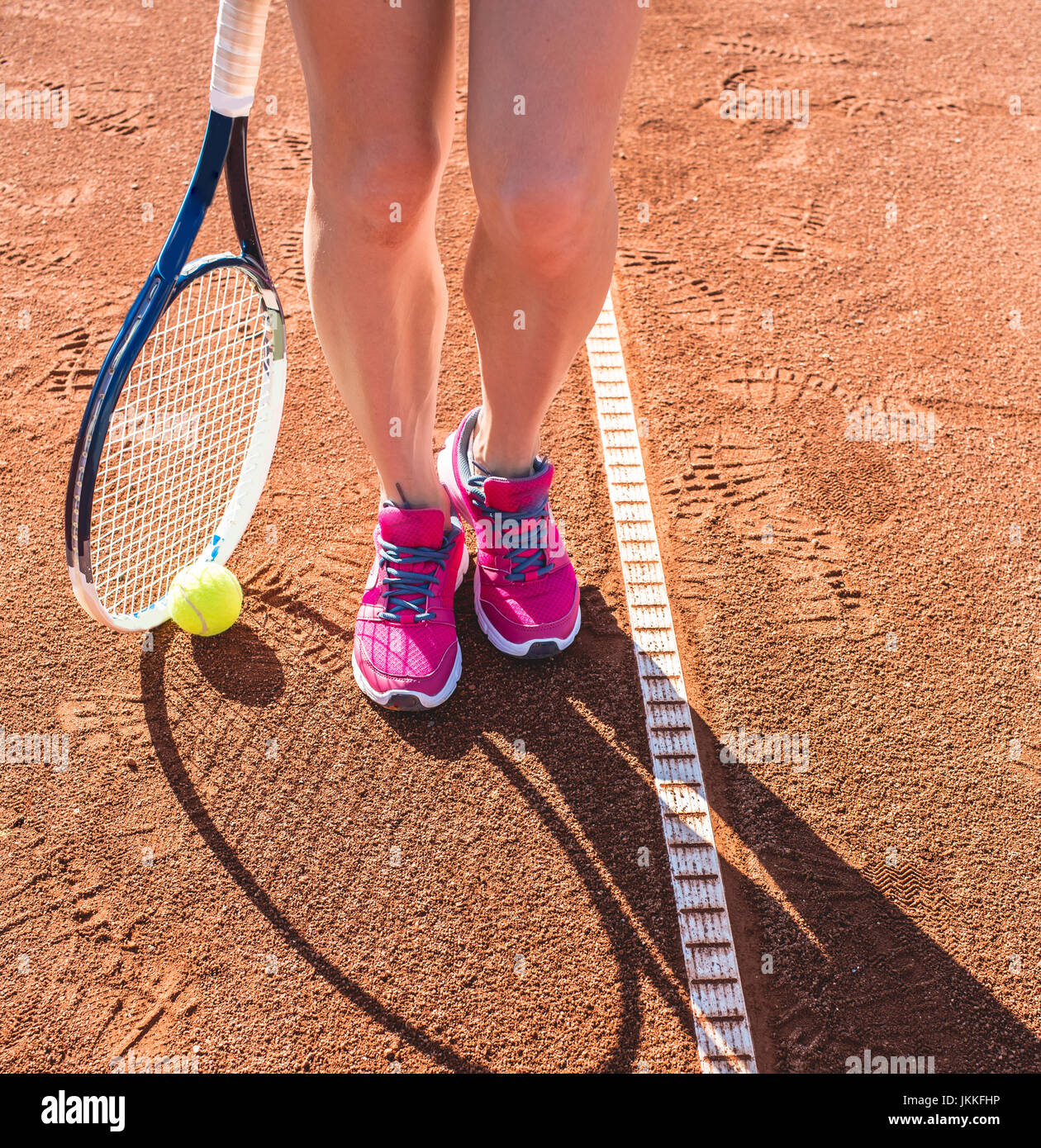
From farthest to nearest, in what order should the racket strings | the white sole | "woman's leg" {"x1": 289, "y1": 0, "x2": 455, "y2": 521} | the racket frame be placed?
the racket strings < the white sole < the racket frame < "woman's leg" {"x1": 289, "y1": 0, "x2": 455, "y2": 521}

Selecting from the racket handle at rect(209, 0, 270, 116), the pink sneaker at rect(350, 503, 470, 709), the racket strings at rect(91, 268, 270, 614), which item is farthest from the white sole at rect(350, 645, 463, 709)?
the racket handle at rect(209, 0, 270, 116)

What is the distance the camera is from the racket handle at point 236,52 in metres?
1.59

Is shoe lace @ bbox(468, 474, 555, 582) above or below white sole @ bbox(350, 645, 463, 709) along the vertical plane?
above

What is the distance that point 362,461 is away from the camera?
2523 mm

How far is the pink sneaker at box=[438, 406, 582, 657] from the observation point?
208 centimetres

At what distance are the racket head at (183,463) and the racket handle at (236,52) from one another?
302 mm

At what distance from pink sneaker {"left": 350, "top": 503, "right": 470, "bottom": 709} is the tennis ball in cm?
29

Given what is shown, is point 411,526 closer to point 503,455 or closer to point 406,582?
point 406,582

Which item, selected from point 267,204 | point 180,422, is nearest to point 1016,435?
point 180,422

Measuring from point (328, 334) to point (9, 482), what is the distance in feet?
3.69

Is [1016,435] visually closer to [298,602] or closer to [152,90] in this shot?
[298,602]

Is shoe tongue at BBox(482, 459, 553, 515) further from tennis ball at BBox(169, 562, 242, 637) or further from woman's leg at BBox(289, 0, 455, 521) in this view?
tennis ball at BBox(169, 562, 242, 637)

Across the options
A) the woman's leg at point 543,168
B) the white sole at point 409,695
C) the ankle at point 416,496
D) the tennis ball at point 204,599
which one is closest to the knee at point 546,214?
the woman's leg at point 543,168

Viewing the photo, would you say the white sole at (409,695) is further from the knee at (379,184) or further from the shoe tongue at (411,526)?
the knee at (379,184)
